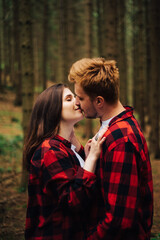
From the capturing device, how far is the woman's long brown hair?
93.4 inches

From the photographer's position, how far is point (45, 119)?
240cm

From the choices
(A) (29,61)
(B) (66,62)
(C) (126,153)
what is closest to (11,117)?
(B) (66,62)

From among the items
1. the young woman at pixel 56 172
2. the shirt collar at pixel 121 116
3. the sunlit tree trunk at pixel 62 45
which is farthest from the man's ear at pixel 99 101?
the sunlit tree trunk at pixel 62 45

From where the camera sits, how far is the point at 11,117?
14008mm

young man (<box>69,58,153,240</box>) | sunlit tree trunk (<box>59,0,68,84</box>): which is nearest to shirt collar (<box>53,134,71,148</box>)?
young man (<box>69,58,153,240</box>)

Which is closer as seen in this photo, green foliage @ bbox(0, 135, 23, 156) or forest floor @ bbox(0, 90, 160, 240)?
forest floor @ bbox(0, 90, 160, 240)

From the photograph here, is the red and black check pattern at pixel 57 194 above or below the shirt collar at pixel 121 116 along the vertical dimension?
→ below

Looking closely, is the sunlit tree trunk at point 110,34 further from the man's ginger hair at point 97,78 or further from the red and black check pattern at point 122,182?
the red and black check pattern at point 122,182

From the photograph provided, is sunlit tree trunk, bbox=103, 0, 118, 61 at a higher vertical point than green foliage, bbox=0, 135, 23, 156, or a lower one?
higher

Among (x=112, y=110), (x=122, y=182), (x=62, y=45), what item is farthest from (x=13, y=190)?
(x=62, y=45)

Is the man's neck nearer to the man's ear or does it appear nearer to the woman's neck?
the man's ear

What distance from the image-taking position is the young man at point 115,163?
72.7 inches

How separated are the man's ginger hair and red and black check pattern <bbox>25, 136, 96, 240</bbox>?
585 millimetres

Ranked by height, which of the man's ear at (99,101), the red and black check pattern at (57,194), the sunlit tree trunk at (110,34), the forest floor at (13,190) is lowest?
the forest floor at (13,190)
